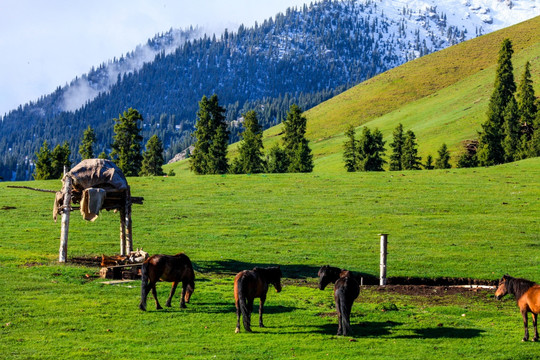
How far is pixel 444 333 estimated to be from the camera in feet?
62.5

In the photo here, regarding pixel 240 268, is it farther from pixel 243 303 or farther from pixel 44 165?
pixel 44 165

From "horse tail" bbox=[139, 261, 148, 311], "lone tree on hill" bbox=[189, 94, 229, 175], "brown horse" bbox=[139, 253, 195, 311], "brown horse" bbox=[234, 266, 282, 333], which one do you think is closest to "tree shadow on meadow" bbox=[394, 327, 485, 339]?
"brown horse" bbox=[234, 266, 282, 333]

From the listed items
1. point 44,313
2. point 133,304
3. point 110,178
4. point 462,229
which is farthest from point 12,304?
point 462,229

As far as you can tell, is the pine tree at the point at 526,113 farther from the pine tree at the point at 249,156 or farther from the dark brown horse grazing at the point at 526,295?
the dark brown horse grazing at the point at 526,295

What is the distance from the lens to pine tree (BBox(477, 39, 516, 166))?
98.8 meters

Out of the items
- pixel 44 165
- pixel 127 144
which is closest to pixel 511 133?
pixel 127 144

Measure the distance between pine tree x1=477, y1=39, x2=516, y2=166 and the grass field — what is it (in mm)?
31438

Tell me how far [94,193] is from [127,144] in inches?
2524

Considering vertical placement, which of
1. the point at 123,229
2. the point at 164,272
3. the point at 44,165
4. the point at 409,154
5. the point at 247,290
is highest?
the point at 409,154

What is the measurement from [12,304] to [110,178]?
10.1 m

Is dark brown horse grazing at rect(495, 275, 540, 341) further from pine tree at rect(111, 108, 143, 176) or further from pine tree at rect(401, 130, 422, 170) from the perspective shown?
pine tree at rect(401, 130, 422, 170)

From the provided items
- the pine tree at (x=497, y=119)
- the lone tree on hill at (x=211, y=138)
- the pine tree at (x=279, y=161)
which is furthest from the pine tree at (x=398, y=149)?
the lone tree on hill at (x=211, y=138)

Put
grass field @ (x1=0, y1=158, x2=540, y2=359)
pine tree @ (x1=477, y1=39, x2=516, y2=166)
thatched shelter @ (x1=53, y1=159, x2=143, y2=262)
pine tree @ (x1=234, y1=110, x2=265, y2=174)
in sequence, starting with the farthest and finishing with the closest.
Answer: pine tree @ (x1=234, y1=110, x2=265, y2=174) < pine tree @ (x1=477, y1=39, x2=516, y2=166) < thatched shelter @ (x1=53, y1=159, x2=143, y2=262) < grass field @ (x1=0, y1=158, x2=540, y2=359)

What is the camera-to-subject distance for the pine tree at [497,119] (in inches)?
3890
